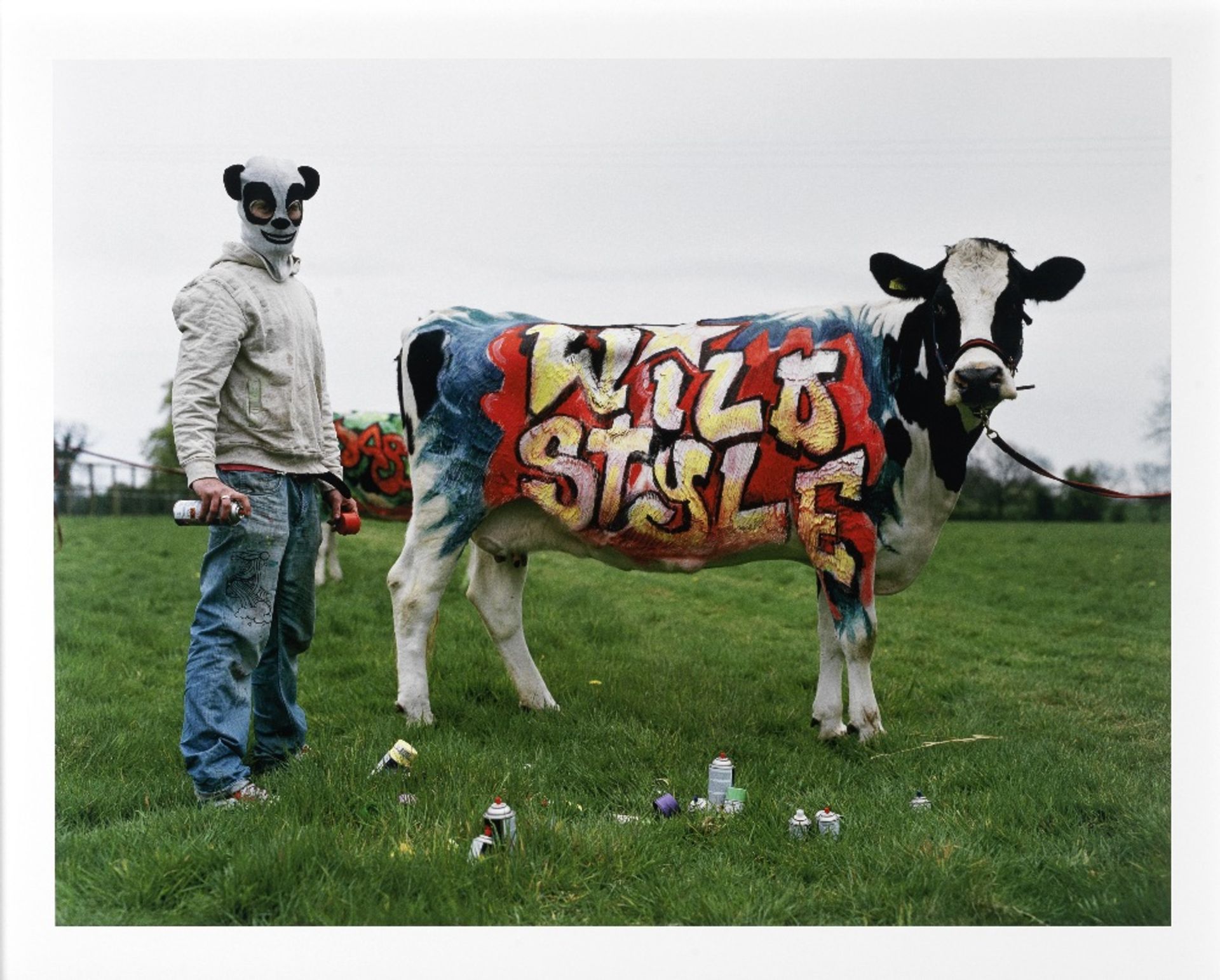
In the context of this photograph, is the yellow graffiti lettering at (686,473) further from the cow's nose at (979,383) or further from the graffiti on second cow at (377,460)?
the graffiti on second cow at (377,460)

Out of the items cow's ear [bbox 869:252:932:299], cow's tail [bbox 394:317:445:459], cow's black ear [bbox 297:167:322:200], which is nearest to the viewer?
cow's black ear [bbox 297:167:322:200]

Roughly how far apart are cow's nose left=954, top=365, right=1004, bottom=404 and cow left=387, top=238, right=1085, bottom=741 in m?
0.07

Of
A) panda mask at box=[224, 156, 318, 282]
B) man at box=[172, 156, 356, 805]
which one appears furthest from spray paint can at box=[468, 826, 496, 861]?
panda mask at box=[224, 156, 318, 282]

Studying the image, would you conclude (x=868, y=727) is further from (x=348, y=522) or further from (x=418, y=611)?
(x=348, y=522)

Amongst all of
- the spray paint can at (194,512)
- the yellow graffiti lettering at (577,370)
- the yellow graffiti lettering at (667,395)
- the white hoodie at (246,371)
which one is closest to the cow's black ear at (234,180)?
the white hoodie at (246,371)

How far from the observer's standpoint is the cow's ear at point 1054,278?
12.6 feet

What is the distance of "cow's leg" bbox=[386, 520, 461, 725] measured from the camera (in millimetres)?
4375

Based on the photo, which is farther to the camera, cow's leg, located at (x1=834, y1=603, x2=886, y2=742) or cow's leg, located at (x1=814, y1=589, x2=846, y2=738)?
cow's leg, located at (x1=814, y1=589, x2=846, y2=738)

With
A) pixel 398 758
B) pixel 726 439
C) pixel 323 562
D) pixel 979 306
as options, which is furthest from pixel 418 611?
pixel 323 562

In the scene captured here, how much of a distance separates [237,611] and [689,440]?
1907mm

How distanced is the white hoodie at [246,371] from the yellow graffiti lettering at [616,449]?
1162mm

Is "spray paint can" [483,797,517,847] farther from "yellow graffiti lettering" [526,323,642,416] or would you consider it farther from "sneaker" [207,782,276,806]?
"yellow graffiti lettering" [526,323,642,416]

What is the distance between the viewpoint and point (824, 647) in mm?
4379
